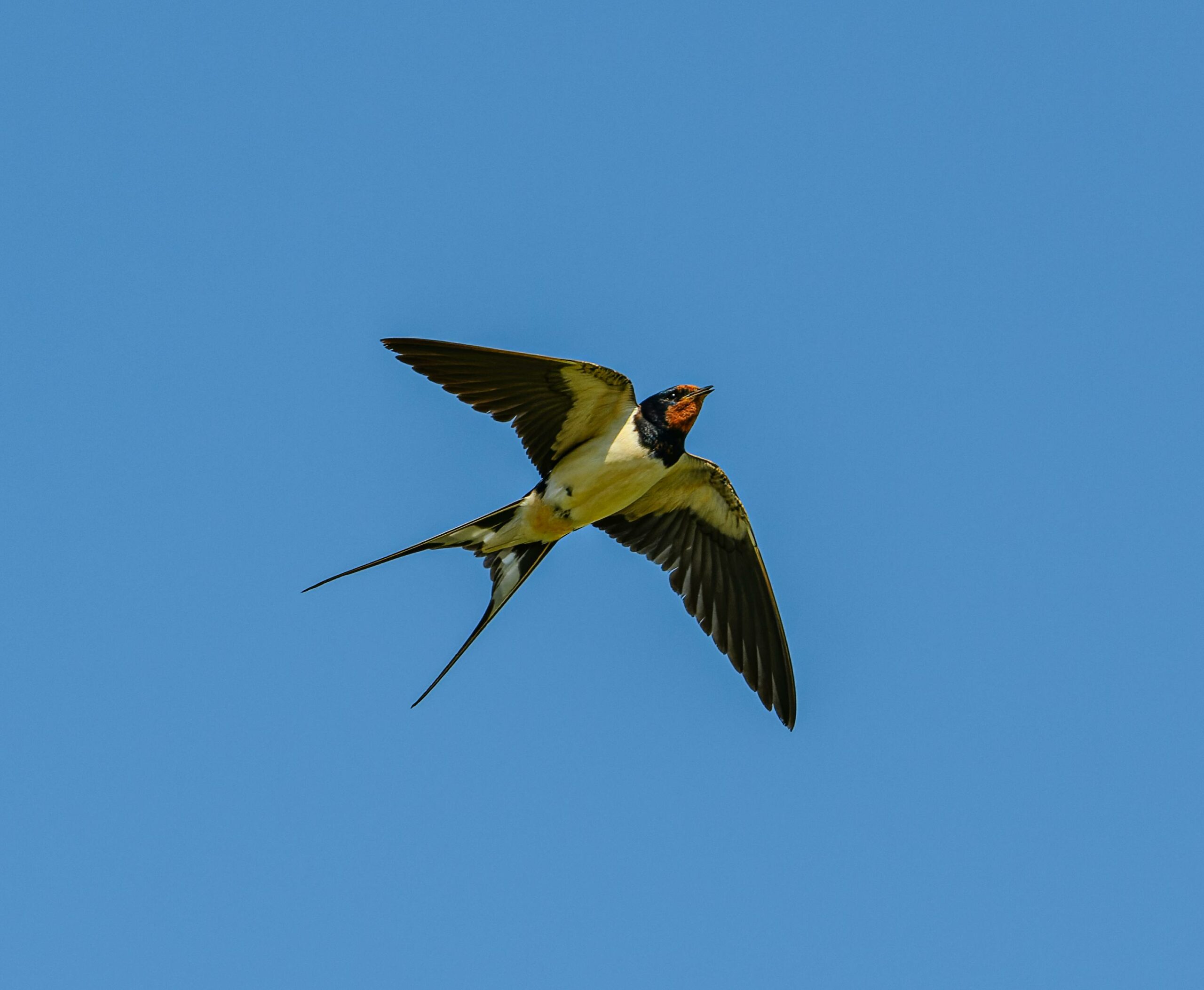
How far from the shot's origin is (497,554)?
750cm

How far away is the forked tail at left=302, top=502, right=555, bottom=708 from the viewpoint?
7.20 metres

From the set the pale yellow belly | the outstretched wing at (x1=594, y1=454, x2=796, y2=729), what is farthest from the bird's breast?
the outstretched wing at (x1=594, y1=454, x2=796, y2=729)

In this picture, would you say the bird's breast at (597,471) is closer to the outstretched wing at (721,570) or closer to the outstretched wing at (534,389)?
the outstretched wing at (534,389)

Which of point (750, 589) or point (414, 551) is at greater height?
point (750, 589)

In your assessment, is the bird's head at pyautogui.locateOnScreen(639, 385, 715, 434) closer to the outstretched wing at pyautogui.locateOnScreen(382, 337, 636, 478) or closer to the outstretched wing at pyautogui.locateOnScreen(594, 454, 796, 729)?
the outstretched wing at pyautogui.locateOnScreen(382, 337, 636, 478)

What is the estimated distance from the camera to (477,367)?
6.99m

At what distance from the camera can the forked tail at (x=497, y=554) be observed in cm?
720

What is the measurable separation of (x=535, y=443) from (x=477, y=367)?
0.62m

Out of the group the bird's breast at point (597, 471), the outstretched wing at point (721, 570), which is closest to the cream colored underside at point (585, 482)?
the bird's breast at point (597, 471)

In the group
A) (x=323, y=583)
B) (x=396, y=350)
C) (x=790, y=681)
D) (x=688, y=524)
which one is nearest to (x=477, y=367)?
(x=396, y=350)

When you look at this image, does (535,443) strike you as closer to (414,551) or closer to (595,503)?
(595,503)

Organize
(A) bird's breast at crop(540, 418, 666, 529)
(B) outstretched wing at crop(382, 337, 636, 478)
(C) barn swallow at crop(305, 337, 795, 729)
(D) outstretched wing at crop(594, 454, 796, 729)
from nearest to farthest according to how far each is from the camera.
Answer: (B) outstretched wing at crop(382, 337, 636, 478) < (C) barn swallow at crop(305, 337, 795, 729) < (A) bird's breast at crop(540, 418, 666, 529) < (D) outstretched wing at crop(594, 454, 796, 729)

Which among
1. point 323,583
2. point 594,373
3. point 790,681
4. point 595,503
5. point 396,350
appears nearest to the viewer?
point 323,583

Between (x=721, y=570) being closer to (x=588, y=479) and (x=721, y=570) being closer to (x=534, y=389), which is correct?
(x=588, y=479)
